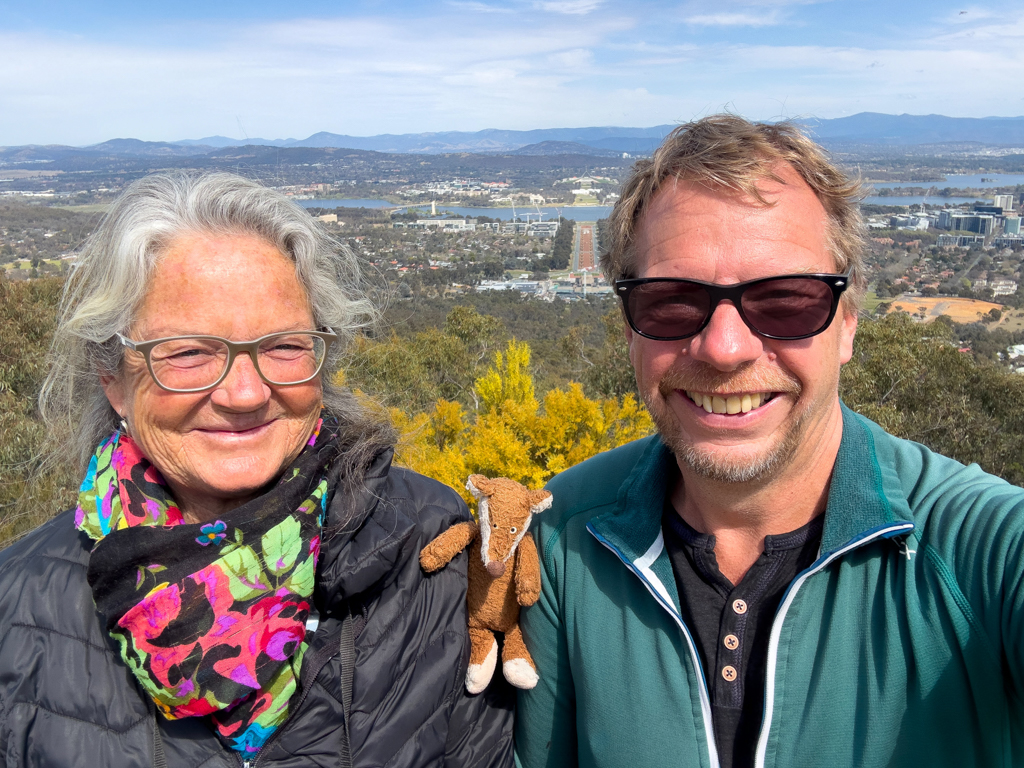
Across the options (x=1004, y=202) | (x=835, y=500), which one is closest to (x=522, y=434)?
(x=835, y=500)

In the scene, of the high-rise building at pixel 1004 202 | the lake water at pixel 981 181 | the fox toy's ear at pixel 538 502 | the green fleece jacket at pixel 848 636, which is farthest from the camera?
the lake water at pixel 981 181

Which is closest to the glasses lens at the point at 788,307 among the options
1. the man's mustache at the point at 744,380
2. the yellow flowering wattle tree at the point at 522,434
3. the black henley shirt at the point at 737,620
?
the man's mustache at the point at 744,380

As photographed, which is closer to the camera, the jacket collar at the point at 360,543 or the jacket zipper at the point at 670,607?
the jacket zipper at the point at 670,607

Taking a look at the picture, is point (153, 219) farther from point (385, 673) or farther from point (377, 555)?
point (385, 673)

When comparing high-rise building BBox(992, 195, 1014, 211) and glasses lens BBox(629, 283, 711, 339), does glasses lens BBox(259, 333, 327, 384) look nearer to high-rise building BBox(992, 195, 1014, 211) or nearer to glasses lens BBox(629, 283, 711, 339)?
glasses lens BBox(629, 283, 711, 339)

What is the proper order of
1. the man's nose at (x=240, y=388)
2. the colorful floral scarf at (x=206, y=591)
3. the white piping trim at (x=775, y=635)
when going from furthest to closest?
the man's nose at (x=240, y=388) → the colorful floral scarf at (x=206, y=591) → the white piping trim at (x=775, y=635)

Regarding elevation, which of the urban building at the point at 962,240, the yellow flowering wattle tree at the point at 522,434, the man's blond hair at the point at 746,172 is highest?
the man's blond hair at the point at 746,172

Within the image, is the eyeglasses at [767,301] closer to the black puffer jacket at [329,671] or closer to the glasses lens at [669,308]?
the glasses lens at [669,308]

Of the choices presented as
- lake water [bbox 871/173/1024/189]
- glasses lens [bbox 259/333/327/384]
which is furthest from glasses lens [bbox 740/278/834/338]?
lake water [bbox 871/173/1024/189]
